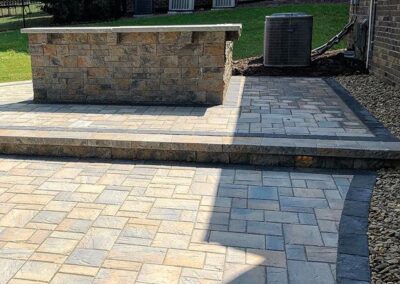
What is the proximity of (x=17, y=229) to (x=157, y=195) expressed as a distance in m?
1.08

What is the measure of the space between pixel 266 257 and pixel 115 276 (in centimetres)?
90

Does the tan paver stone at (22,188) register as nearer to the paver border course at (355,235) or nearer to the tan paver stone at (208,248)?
the tan paver stone at (208,248)

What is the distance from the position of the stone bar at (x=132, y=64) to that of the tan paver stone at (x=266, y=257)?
335 centimetres

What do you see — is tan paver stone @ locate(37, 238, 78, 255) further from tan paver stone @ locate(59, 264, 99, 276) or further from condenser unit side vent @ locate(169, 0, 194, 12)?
condenser unit side vent @ locate(169, 0, 194, 12)

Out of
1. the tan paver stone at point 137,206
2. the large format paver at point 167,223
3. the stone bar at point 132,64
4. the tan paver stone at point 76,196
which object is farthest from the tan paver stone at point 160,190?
the stone bar at point 132,64

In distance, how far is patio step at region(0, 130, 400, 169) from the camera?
4.02 meters

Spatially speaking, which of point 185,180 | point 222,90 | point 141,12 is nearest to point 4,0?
point 141,12

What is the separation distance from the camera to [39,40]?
5867 millimetres

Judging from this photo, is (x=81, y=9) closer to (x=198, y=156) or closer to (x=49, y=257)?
(x=198, y=156)

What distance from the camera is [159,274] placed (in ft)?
8.07

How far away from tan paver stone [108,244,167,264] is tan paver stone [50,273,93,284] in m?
0.24

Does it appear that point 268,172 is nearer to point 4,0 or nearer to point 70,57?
point 70,57

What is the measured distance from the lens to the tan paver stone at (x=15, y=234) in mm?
2848

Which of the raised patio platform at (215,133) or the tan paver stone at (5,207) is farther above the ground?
the raised patio platform at (215,133)
